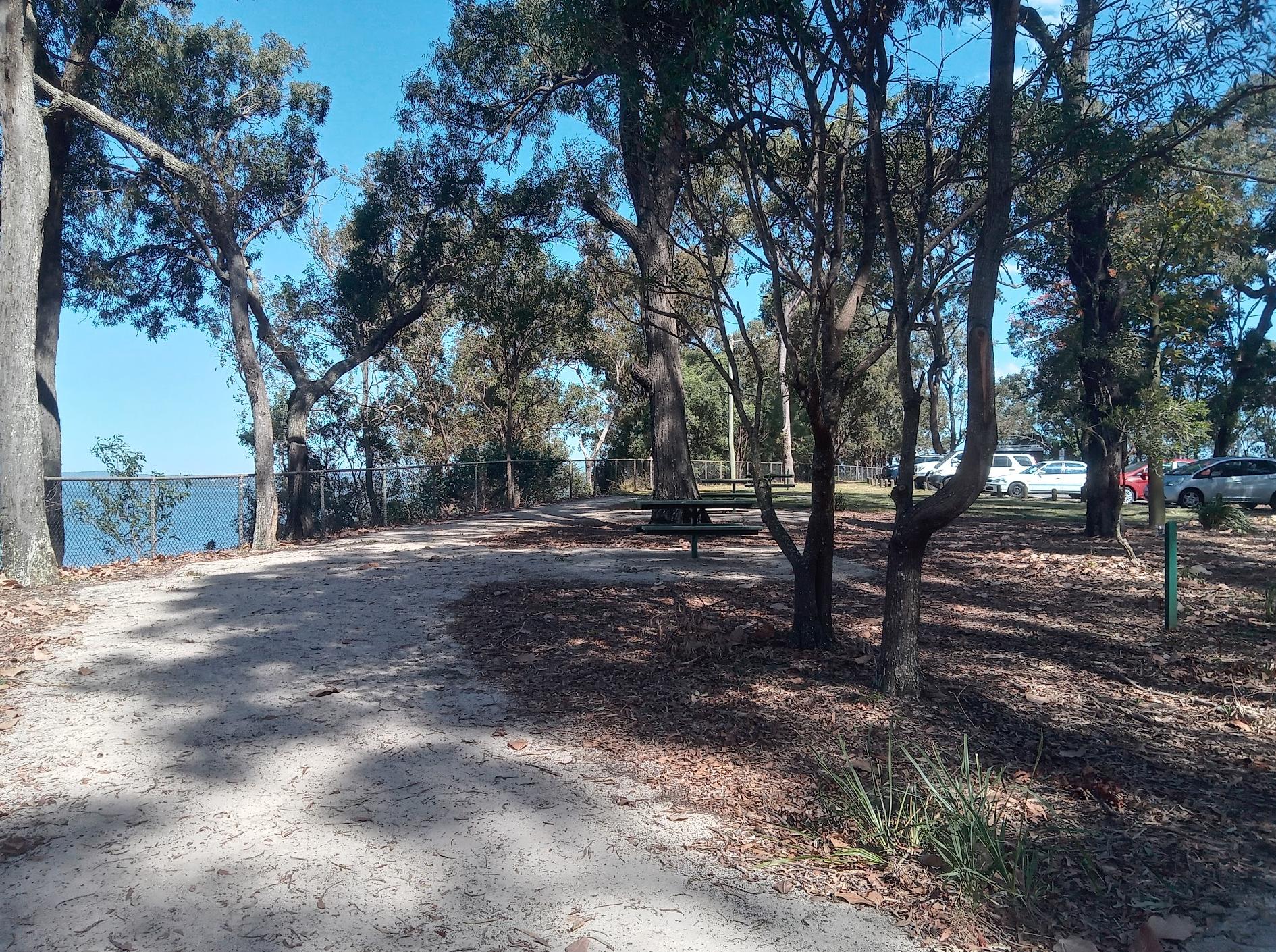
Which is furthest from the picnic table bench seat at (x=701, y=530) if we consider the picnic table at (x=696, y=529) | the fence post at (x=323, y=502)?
the fence post at (x=323, y=502)

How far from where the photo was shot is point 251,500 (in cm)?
1539

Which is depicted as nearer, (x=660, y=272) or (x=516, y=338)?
(x=660, y=272)

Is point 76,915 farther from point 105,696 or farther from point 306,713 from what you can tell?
point 105,696

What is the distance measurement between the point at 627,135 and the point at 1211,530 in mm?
11951

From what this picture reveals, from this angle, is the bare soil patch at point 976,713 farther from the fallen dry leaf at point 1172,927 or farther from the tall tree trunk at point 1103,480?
the tall tree trunk at point 1103,480

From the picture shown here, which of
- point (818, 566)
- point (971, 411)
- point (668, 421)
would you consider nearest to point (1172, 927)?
point (971, 411)

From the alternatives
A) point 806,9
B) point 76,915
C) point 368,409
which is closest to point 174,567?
point 76,915

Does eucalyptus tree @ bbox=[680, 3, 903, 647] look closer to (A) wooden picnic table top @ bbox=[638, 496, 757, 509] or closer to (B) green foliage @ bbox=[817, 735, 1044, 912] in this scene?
(B) green foliage @ bbox=[817, 735, 1044, 912]

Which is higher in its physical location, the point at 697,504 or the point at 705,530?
the point at 697,504

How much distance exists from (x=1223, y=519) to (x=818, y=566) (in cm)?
1121

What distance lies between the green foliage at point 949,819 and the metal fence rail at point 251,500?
451 inches

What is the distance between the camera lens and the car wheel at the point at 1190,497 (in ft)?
78.3

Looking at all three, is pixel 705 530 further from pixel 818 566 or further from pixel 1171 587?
pixel 1171 587

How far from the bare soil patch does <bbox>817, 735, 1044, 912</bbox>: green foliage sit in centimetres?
10
